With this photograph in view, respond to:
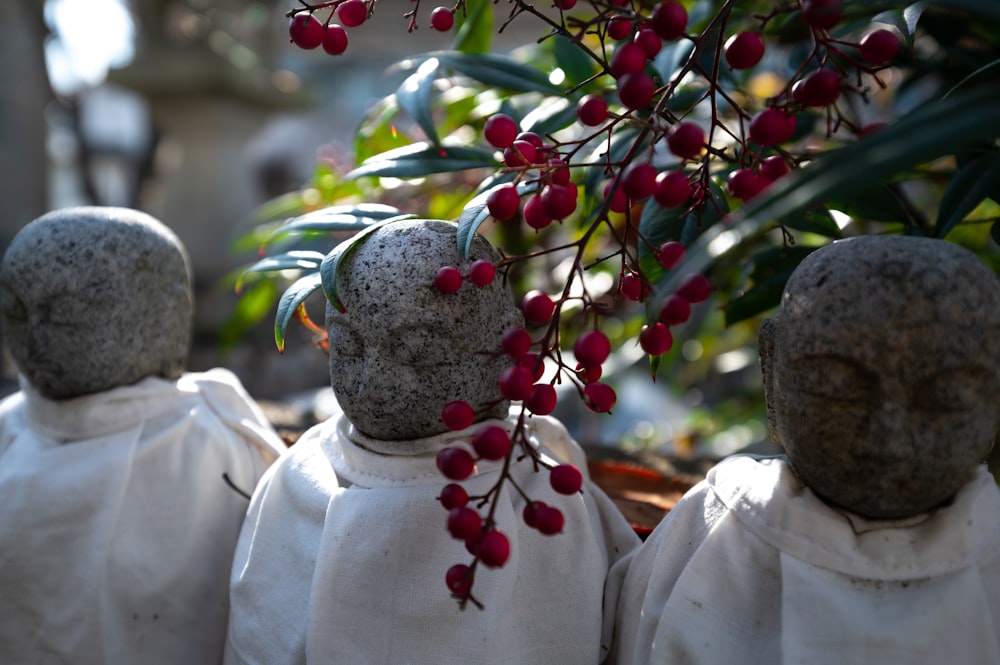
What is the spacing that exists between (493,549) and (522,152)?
34 cm

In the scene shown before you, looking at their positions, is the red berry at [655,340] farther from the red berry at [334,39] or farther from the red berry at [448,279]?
the red berry at [334,39]

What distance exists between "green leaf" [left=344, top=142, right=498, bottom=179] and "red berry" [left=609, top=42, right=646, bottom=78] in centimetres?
32

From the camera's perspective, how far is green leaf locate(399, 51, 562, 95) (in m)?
1.06

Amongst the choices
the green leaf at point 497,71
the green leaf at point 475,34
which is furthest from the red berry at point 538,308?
the green leaf at point 475,34

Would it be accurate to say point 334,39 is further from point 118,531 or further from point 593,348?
point 118,531

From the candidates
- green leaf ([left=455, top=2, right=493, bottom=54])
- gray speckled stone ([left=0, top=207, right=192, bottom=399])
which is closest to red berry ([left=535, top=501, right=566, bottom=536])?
gray speckled stone ([left=0, top=207, right=192, bottom=399])

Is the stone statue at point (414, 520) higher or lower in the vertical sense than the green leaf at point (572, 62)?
lower

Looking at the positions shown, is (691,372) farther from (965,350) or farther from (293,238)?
(965,350)

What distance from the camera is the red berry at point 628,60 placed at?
0.68 m

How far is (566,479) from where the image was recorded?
0.69 metres

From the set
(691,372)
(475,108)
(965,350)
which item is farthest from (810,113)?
(691,372)

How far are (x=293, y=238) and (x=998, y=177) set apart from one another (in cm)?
81

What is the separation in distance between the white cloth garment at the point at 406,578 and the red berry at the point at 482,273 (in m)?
0.16

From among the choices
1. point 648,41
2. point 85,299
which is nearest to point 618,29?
point 648,41
